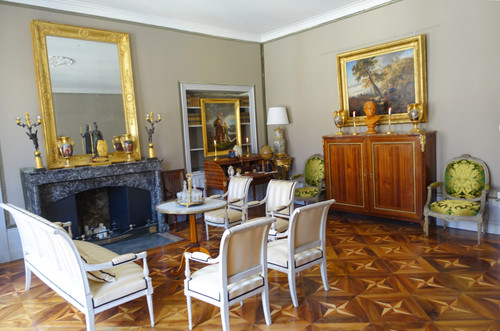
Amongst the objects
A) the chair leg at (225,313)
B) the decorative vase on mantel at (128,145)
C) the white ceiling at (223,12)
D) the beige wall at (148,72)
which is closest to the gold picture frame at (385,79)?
the white ceiling at (223,12)

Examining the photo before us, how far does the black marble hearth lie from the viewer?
4441 millimetres

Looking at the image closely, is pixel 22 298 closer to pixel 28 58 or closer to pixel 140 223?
pixel 140 223

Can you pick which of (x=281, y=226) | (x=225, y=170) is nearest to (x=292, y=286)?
(x=281, y=226)

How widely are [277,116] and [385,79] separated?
6.15ft

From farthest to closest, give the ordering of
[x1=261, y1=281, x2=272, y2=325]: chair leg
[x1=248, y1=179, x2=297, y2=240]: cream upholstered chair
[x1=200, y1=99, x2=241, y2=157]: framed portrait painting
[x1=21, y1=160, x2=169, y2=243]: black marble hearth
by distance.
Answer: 1. [x1=200, y1=99, x2=241, y2=157]: framed portrait painting
2. [x1=21, y1=160, x2=169, y2=243]: black marble hearth
3. [x1=248, y1=179, x2=297, y2=240]: cream upholstered chair
4. [x1=261, y1=281, x2=272, y2=325]: chair leg

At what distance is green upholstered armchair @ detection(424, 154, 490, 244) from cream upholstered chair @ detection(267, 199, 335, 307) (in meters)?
2.05

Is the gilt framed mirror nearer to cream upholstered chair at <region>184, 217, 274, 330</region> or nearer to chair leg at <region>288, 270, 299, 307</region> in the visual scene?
cream upholstered chair at <region>184, 217, 274, 330</region>

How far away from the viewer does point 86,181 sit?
15.6 ft

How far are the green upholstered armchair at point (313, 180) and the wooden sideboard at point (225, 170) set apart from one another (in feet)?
1.76

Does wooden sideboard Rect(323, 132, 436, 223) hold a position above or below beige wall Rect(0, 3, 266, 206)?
below

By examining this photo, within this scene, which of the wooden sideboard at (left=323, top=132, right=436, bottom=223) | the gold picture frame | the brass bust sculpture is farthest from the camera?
the brass bust sculpture

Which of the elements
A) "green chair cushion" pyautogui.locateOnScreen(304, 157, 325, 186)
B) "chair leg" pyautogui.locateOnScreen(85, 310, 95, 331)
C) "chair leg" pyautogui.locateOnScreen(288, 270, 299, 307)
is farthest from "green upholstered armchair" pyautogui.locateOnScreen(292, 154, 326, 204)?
"chair leg" pyautogui.locateOnScreen(85, 310, 95, 331)

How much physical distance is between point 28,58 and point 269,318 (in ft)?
13.5

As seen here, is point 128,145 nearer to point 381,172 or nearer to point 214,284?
point 214,284
